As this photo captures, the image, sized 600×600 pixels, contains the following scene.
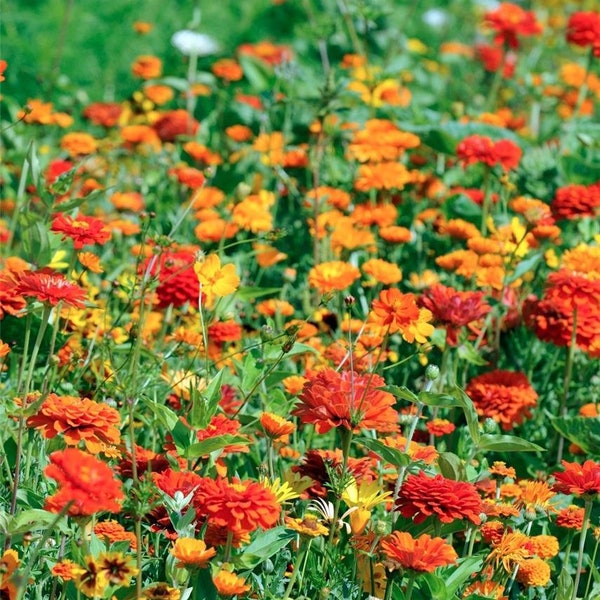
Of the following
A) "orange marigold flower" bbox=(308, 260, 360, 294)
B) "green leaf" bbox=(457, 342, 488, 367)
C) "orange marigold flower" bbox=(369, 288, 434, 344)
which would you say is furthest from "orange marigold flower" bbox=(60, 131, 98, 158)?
"orange marigold flower" bbox=(369, 288, 434, 344)

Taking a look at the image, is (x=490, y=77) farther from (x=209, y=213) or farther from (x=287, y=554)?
(x=287, y=554)

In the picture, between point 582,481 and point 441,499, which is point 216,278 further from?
point 582,481

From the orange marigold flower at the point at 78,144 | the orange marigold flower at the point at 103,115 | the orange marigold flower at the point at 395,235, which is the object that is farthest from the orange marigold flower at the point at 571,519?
the orange marigold flower at the point at 103,115

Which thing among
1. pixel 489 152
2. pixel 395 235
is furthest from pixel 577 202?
pixel 395 235

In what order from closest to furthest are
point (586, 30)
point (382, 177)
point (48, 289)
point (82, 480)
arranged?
point (82, 480)
point (48, 289)
point (382, 177)
point (586, 30)

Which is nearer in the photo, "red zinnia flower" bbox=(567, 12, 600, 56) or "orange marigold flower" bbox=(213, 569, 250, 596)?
"orange marigold flower" bbox=(213, 569, 250, 596)

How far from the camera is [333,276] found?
2332 millimetres

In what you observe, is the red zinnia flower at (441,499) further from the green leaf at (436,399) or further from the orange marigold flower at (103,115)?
the orange marigold flower at (103,115)

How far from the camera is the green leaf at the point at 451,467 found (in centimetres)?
181

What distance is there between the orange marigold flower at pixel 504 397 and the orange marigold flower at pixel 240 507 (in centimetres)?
90

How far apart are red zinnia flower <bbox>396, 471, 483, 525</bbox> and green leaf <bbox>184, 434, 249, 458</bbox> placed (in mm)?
243

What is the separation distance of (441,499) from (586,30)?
88.3 inches

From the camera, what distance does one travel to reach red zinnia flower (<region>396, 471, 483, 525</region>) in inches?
65.1

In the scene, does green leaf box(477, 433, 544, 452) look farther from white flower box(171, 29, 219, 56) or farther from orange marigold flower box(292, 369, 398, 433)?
white flower box(171, 29, 219, 56)
